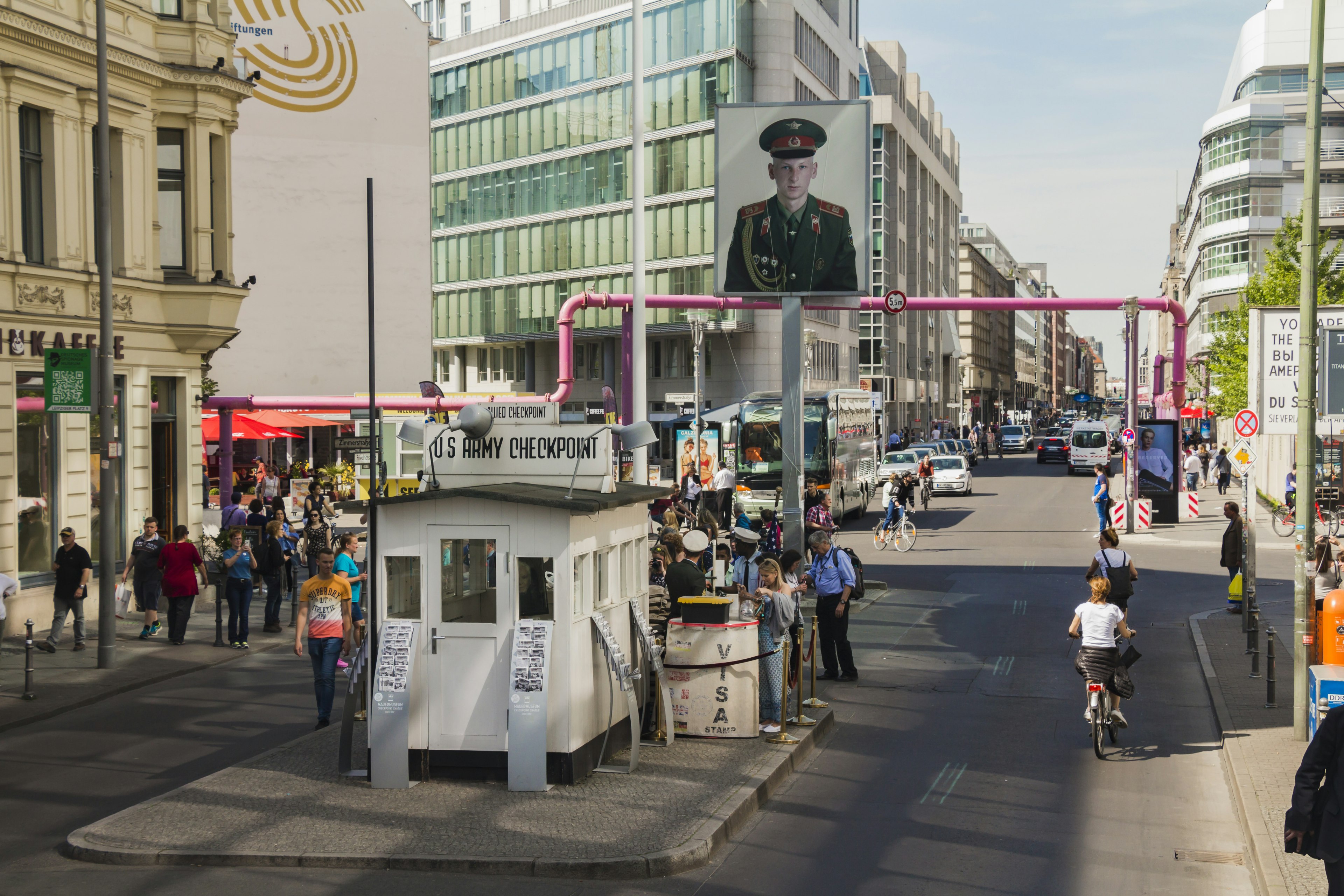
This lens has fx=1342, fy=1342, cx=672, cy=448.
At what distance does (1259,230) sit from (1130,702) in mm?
69920

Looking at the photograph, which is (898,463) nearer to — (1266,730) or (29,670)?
(1266,730)

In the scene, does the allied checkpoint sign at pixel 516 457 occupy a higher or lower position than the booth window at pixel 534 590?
higher

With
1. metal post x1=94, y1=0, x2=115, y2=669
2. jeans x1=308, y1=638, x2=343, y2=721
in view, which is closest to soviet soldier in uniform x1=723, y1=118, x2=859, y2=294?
metal post x1=94, y1=0, x2=115, y2=669

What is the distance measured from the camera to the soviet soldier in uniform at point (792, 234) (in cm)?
2225

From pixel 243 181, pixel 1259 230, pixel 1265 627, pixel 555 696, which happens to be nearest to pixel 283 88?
pixel 243 181

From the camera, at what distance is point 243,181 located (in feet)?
172

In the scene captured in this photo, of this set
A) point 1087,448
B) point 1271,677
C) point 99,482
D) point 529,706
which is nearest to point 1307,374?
point 1271,677

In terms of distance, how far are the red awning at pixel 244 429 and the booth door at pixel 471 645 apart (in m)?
30.3

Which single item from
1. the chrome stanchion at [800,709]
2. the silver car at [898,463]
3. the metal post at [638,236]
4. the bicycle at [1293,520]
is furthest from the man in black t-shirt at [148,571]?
the silver car at [898,463]

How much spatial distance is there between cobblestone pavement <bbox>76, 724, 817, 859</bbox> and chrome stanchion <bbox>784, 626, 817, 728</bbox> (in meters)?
1.58

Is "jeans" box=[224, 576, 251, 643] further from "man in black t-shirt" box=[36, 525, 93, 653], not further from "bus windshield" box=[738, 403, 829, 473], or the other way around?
"bus windshield" box=[738, 403, 829, 473]

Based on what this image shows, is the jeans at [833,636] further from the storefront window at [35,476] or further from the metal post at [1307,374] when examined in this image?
the storefront window at [35,476]

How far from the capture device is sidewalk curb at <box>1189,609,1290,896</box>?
8.62 m

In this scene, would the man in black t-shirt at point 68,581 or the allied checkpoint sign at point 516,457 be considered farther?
the man in black t-shirt at point 68,581
